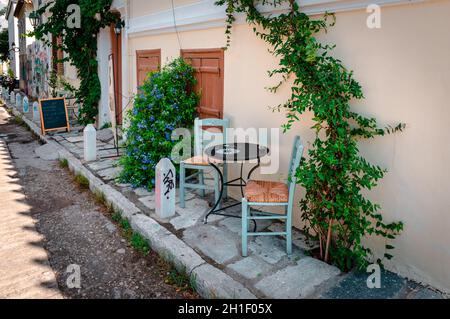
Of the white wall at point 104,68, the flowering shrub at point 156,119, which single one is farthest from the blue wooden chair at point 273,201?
the white wall at point 104,68

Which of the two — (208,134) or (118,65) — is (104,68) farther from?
(208,134)

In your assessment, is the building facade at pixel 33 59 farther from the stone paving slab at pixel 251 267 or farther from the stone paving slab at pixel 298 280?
the stone paving slab at pixel 298 280

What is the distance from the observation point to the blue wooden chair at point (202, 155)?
4891 millimetres

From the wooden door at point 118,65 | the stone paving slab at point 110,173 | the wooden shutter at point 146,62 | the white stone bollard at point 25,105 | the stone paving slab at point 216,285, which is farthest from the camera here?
the white stone bollard at point 25,105

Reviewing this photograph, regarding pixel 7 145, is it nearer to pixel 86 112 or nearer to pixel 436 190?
pixel 86 112

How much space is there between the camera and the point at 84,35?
989cm

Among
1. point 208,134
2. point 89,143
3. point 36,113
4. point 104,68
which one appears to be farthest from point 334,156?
point 36,113

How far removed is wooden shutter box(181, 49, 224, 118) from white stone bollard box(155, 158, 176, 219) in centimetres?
146

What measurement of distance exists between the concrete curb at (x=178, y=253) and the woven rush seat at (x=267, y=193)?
30.9 inches

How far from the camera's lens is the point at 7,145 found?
977 cm

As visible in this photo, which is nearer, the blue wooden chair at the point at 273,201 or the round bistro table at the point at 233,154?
the blue wooden chair at the point at 273,201

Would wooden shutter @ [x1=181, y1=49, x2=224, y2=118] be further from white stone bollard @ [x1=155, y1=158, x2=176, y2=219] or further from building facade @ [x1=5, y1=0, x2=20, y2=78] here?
building facade @ [x1=5, y1=0, x2=20, y2=78]

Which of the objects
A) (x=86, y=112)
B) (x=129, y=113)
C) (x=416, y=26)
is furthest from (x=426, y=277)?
(x=86, y=112)
